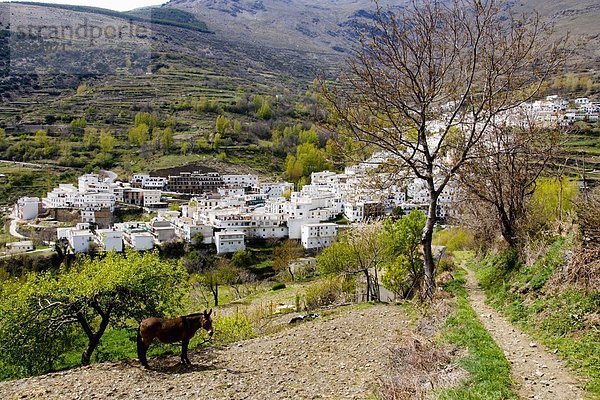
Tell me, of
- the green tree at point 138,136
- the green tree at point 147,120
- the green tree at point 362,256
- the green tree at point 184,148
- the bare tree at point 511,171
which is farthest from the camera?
the green tree at point 147,120

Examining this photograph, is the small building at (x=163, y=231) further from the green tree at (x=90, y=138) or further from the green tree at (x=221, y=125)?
the green tree at (x=221, y=125)

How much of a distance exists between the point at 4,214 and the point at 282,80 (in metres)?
128

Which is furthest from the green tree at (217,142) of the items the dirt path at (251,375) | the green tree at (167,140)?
the dirt path at (251,375)

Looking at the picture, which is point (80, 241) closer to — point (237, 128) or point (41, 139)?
point (41, 139)

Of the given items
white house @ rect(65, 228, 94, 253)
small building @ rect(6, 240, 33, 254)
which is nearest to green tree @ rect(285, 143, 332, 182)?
white house @ rect(65, 228, 94, 253)

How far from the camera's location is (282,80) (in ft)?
594

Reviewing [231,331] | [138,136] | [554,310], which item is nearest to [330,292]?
[231,331]

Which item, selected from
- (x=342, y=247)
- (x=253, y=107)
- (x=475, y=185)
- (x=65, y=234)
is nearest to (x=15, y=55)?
(x=253, y=107)

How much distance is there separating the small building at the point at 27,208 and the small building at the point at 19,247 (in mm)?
13216

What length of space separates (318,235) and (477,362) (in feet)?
176

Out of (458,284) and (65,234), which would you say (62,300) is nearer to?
(458,284)

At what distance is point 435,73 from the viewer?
10500 mm

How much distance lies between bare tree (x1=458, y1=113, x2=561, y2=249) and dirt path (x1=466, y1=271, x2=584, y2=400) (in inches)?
161

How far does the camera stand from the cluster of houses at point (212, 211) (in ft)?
193
